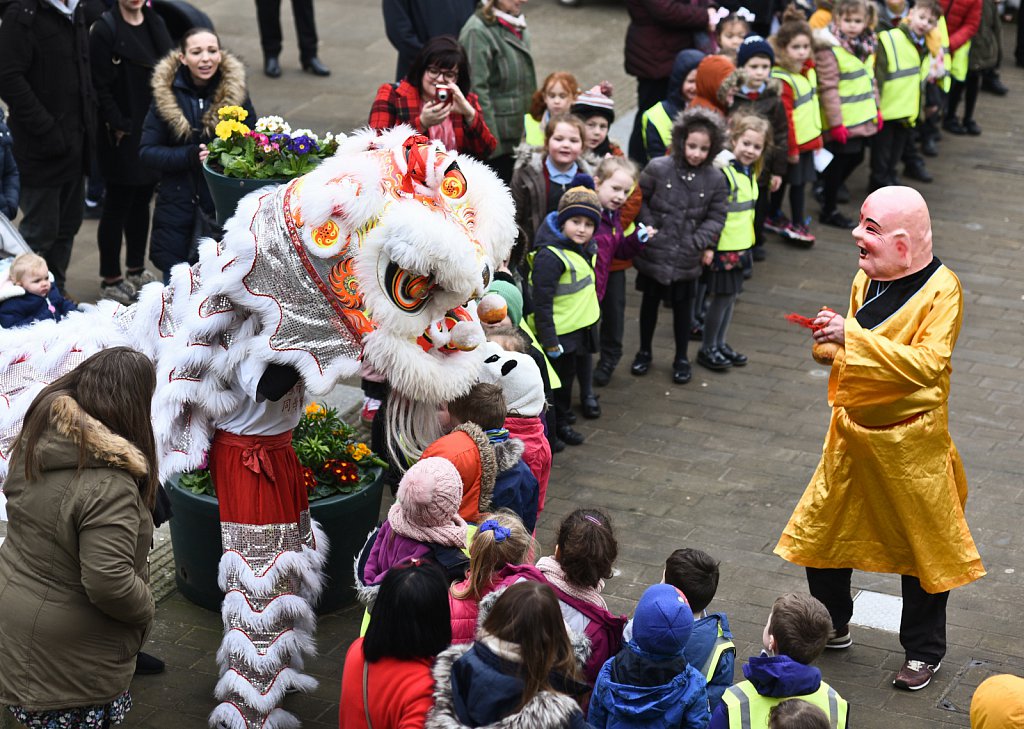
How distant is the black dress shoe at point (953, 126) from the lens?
14352 mm

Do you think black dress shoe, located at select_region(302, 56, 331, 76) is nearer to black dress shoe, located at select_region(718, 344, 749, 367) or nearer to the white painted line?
black dress shoe, located at select_region(718, 344, 749, 367)

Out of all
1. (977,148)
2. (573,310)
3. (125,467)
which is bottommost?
(977,148)

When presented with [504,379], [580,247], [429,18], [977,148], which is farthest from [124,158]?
[977,148]

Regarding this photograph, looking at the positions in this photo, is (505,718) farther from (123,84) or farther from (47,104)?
(123,84)

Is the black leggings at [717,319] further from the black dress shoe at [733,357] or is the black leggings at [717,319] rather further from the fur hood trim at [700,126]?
the fur hood trim at [700,126]

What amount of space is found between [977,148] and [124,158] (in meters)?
8.72

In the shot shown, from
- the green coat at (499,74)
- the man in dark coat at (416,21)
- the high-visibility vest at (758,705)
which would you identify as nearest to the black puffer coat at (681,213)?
the green coat at (499,74)

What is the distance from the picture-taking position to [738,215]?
891cm

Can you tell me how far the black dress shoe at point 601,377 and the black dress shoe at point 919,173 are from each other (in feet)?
17.9

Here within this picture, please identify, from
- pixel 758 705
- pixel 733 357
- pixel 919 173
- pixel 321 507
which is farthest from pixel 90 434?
pixel 919 173

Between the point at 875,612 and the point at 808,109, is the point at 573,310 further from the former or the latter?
the point at 808,109

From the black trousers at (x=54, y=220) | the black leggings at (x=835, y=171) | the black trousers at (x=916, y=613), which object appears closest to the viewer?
the black trousers at (x=916, y=613)

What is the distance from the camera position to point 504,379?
238 inches

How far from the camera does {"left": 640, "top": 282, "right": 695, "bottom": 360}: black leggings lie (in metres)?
8.86
